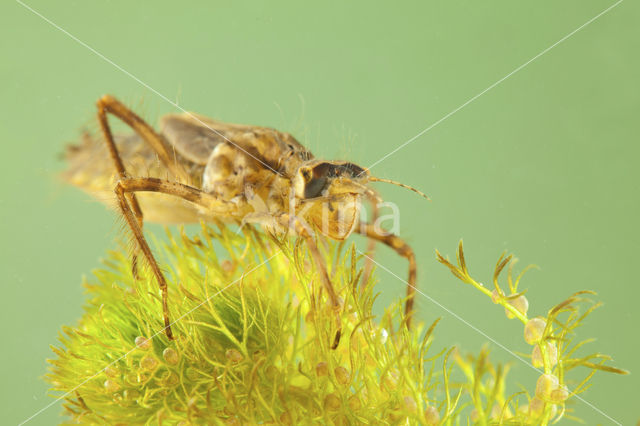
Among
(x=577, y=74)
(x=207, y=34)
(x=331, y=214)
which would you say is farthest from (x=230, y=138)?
(x=577, y=74)

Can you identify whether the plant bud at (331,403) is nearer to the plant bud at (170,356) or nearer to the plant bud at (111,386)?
the plant bud at (170,356)

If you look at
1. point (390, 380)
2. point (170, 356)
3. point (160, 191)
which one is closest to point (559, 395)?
point (390, 380)

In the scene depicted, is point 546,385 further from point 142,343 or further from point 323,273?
point 142,343

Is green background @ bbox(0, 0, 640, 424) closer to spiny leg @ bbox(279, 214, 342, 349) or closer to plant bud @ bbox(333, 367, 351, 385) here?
spiny leg @ bbox(279, 214, 342, 349)

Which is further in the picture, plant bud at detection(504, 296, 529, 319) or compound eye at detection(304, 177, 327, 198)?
compound eye at detection(304, 177, 327, 198)

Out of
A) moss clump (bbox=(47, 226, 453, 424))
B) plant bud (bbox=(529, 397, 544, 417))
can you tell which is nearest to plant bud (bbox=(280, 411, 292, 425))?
moss clump (bbox=(47, 226, 453, 424))
